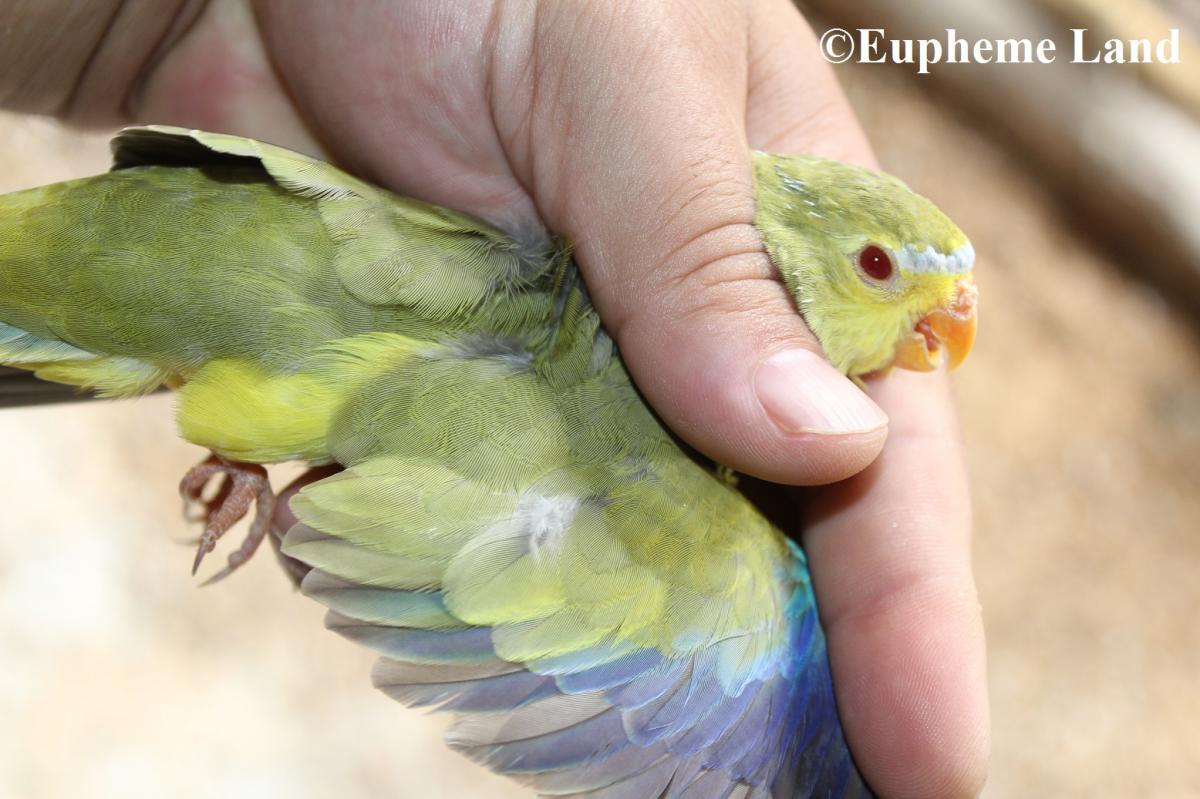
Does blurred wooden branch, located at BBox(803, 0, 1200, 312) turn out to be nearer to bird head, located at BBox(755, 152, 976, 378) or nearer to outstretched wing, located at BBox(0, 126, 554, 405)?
bird head, located at BBox(755, 152, 976, 378)

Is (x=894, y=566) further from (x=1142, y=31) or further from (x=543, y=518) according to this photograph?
(x=1142, y=31)

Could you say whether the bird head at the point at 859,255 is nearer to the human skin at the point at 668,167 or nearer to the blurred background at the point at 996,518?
the human skin at the point at 668,167

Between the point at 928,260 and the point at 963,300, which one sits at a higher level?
the point at 928,260

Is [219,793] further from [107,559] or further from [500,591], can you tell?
[500,591]

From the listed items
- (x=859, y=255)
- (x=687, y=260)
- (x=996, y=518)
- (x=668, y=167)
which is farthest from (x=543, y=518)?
(x=996, y=518)

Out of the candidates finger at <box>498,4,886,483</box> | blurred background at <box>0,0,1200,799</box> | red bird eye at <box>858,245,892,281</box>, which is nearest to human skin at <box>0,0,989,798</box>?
finger at <box>498,4,886,483</box>
